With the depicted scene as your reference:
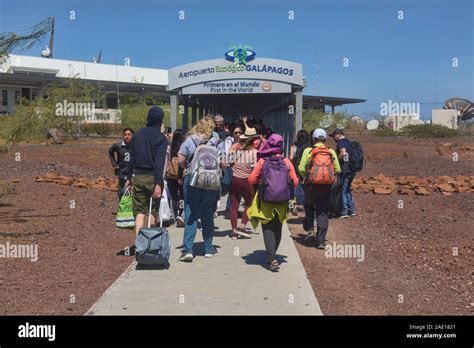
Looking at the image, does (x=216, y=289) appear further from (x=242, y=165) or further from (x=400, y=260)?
(x=400, y=260)

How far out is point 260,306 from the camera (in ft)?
18.4

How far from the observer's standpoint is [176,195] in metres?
9.78

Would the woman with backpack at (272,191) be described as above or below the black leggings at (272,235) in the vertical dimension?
above

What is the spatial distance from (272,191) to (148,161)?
60.2 inches

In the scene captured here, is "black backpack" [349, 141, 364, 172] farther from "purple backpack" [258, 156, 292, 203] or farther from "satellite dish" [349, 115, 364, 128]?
"satellite dish" [349, 115, 364, 128]

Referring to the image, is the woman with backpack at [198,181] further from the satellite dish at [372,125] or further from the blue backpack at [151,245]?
the satellite dish at [372,125]

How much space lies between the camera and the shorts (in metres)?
7.20

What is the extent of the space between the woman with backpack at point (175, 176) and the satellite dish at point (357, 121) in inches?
2176

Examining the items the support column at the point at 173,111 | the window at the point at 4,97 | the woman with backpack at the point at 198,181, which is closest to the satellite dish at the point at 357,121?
the window at the point at 4,97

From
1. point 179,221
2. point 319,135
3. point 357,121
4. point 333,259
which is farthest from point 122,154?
point 357,121

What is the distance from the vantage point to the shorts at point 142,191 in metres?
7.20

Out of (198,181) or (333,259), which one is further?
(333,259)

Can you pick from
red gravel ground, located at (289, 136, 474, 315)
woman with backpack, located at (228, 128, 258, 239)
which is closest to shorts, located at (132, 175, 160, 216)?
woman with backpack, located at (228, 128, 258, 239)
